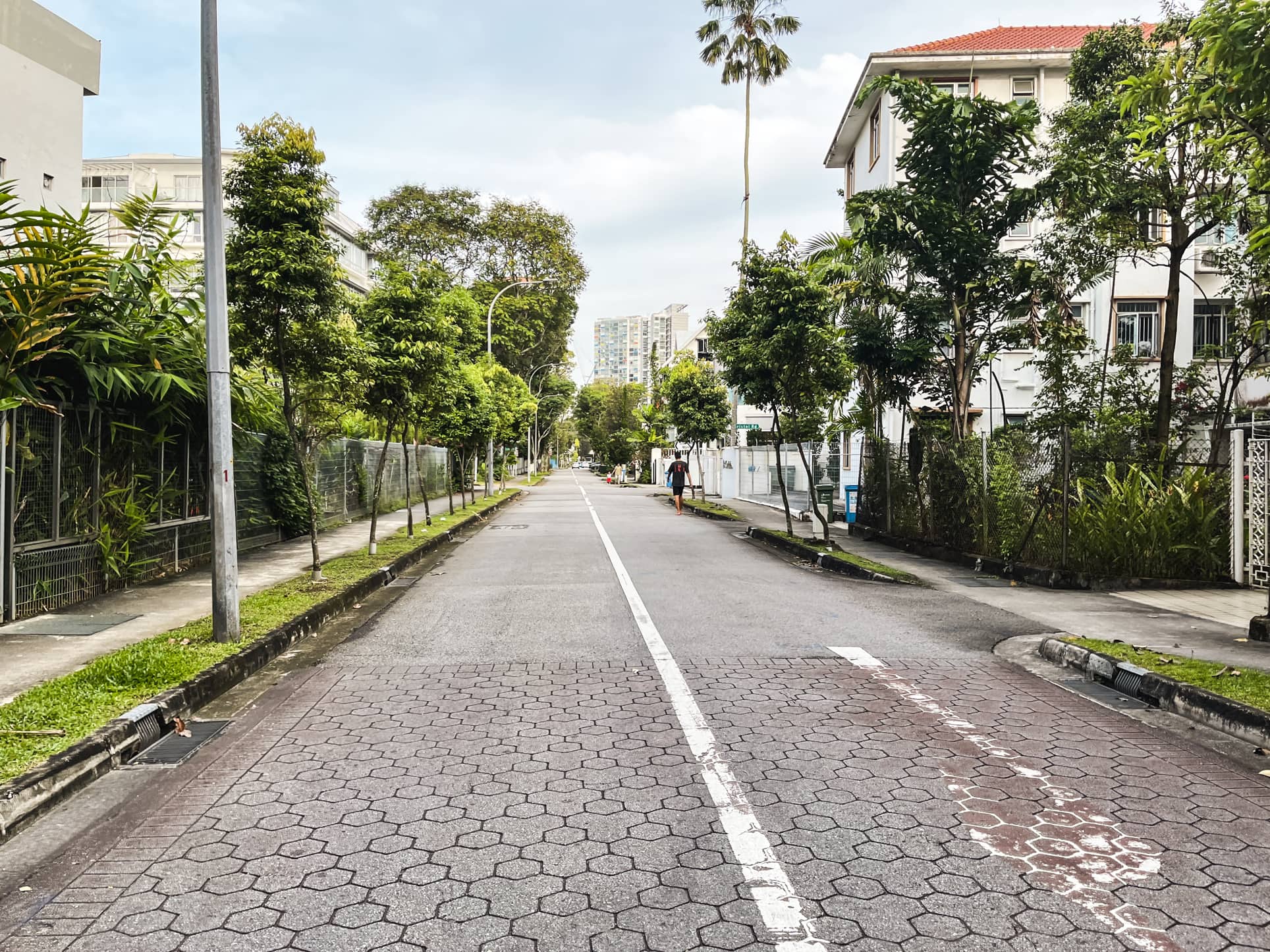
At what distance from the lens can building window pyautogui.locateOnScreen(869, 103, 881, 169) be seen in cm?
2773

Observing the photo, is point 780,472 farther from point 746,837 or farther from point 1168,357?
point 746,837

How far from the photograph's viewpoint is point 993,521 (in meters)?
14.2

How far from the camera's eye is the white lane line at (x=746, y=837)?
316 centimetres

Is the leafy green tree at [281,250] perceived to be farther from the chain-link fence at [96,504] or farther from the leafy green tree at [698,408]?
the leafy green tree at [698,408]

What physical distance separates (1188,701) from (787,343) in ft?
39.1

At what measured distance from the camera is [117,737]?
5.29 metres

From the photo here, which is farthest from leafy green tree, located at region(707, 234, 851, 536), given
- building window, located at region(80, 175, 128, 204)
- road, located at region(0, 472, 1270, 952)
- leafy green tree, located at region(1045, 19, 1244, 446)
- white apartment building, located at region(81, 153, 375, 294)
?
building window, located at region(80, 175, 128, 204)

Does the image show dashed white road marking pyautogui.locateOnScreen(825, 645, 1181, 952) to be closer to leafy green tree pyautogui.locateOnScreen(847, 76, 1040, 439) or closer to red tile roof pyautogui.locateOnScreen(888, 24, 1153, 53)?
leafy green tree pyautogui.locateOnScreen(847, 76, 1040, 439)

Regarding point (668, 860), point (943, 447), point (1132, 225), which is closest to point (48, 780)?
point (668, 860)

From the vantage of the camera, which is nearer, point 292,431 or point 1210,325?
point 292,431

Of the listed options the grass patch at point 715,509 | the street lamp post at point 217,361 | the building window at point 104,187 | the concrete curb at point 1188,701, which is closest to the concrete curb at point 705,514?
the grass patch at point 715,509

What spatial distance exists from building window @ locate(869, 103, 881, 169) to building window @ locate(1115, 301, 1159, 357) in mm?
8230

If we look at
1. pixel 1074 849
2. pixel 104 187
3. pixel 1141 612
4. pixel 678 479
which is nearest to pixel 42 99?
pixel 678 479

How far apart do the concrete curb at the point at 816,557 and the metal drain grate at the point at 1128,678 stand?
5.74m
